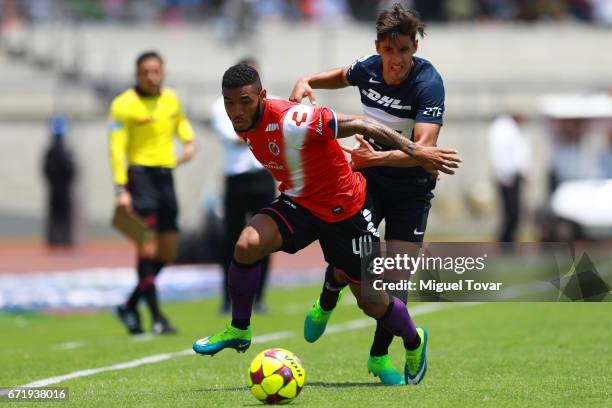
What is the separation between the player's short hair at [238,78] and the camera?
25.4 feet

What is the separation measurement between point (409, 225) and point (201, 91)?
22.9 meters

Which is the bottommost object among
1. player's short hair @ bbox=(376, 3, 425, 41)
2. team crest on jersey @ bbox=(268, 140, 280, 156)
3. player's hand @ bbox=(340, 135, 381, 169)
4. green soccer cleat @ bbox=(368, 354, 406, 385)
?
green soccer cleat @ bbox=(368, 354, 406, 385)

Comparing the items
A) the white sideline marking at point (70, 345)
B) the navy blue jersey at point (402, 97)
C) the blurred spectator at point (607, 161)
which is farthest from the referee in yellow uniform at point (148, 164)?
the blurred spectator at point (607, 161)

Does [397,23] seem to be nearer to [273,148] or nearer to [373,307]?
[273,148]

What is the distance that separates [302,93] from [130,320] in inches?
176

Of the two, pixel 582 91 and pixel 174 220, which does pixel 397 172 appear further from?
pixel 582 91

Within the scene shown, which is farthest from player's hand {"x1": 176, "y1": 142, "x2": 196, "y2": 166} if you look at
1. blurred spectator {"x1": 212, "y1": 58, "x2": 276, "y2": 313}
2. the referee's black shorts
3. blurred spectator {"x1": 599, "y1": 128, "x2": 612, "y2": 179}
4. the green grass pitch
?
blurred spectator {"x1": 599, "y1": 128, "x2": 612, "y2": 179}

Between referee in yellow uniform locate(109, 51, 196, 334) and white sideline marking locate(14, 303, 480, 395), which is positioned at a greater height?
referee in yellow uniform locate(109, 51, 196, 334)

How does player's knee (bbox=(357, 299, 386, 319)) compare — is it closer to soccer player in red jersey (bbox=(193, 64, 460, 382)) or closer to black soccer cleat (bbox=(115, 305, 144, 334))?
soccer player in red jersey (bbox=(193, 64, 460, 382))

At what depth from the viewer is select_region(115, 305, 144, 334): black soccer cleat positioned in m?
12.4

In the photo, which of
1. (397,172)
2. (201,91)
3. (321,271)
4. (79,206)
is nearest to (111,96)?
Result: (201,91)

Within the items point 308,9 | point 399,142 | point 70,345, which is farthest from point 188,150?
point 308,9

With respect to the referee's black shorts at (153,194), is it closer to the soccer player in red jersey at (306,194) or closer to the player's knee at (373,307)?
the soccer player in red jersey at (306,194)

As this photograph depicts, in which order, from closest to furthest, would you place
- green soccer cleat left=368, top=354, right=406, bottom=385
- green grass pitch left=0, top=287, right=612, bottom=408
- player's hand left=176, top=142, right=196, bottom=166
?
green grass pitch left=0, top=287, right=612, bottom=408 < green soccer cleat left=368, top=354, right=406, bottom=385 < player's hand left=176, top=142, right=196, bottom=166
